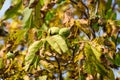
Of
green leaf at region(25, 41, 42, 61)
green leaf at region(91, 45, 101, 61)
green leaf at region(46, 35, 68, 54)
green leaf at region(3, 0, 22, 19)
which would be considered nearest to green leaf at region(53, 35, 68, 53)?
green leaf at region(46, 35, 68, 54)

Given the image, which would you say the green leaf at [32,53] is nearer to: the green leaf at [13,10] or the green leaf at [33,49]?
the green leaf at [33,49]

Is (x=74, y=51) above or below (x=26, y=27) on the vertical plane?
below

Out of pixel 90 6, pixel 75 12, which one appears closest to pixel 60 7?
pixel 75 12

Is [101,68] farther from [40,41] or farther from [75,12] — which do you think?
[75,12]

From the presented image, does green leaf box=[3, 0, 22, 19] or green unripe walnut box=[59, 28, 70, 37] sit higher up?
green leaf box=[3, 0, 22, 19]

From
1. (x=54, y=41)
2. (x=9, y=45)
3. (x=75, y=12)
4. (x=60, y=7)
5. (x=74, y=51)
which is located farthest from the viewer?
(x=60, y=7)

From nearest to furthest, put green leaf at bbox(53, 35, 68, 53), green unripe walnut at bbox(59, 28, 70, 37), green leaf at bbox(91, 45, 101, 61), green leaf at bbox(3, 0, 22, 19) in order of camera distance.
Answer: green leaf at bbox(53, 35, 68, 53) → green leaf at bbox(91, 45, 101, 61) → green unripe walnut at bbox(59, 28, 70, 37) → green leaf at bbox(3, 0, 22, 19)

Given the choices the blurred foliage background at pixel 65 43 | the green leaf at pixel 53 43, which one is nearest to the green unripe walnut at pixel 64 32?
the blurred foliage background at pixel 65 43

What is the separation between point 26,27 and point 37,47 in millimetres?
348

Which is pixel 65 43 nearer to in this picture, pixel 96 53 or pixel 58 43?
pixel 58 43

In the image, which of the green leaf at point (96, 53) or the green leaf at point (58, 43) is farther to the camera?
the green leaf at point (96, 53)

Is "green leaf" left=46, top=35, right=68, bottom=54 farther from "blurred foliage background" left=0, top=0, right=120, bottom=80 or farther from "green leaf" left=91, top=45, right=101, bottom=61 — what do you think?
"green leaf" left=91, top=45, right=101, bottom=61

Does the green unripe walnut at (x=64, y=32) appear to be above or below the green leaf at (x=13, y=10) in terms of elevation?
below

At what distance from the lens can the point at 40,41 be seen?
219cm
